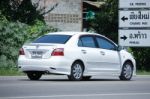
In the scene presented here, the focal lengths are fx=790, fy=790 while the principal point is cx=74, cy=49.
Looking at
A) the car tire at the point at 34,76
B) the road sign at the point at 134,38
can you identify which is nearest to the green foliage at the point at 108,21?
the road sign at the point at 134,38

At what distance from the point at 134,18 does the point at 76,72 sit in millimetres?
9397

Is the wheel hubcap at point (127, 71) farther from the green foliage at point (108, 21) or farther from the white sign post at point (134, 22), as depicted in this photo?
the green foliage at point (108, 21)

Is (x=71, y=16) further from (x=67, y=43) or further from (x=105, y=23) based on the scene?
(x=67, y=43)

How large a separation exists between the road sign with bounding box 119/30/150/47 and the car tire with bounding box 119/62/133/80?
23.5 ft

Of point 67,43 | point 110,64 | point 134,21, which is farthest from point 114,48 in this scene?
point 134,21

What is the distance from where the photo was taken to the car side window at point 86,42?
78.0 ft

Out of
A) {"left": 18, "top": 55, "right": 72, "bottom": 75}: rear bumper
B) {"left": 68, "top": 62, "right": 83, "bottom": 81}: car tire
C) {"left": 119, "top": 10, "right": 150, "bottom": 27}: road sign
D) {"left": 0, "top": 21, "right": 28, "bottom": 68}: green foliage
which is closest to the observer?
{"left": 18, "top": 55, "right": 72, "bottom": 75}: rear bumper

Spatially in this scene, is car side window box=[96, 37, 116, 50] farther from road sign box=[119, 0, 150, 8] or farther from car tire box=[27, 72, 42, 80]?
road sign box=[119, 0, 150, 8]

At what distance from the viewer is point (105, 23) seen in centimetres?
3944

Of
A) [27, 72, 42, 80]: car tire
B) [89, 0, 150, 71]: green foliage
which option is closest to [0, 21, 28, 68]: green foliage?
[27, 72, 42, 80]: car tire

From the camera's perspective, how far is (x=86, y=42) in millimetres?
24047

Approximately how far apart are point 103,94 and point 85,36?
672 cm

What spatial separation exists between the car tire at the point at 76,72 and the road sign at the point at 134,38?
9050mm

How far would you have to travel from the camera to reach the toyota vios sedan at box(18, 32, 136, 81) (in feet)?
74.6
